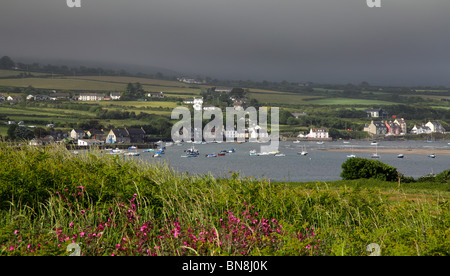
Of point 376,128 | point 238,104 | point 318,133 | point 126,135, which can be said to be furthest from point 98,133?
point 376,128

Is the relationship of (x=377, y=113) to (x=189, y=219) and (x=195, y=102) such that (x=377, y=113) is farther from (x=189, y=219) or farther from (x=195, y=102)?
(x=189, y=219)

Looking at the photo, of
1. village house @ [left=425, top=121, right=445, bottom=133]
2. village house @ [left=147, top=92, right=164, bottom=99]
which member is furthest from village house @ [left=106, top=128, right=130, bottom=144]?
village house @ [left=425, top=121, right=445, bottom=133]

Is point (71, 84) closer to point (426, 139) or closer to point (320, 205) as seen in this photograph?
point (426, 139)

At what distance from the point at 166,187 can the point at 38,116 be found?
260 feet

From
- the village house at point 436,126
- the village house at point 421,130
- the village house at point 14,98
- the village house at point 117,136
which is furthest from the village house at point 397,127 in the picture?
the village house at point 14,98

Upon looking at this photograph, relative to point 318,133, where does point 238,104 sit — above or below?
above

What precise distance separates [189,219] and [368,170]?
14305mm

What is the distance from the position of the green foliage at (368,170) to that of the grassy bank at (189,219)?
1124 centimetres

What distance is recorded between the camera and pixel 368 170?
19922 mm

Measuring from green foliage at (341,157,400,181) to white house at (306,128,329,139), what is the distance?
275 ft

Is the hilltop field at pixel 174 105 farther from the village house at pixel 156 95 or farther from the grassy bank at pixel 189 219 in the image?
the grassy bank at pixel 189 219

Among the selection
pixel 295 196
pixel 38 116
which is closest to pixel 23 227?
pixel 295 196

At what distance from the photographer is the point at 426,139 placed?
4557 inches

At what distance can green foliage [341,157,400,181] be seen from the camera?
19.8m
